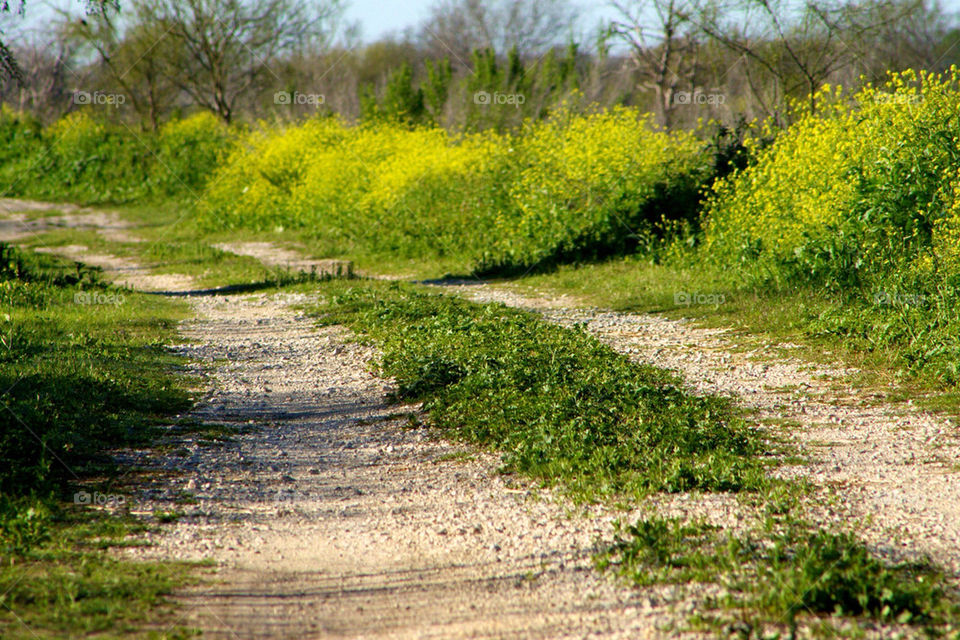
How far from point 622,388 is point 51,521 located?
3831mm

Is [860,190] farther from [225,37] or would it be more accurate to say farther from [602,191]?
[225,37]

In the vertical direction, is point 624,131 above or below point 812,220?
above

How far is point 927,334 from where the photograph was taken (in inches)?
276

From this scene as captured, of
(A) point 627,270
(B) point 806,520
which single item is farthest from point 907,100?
(B) point 806,520

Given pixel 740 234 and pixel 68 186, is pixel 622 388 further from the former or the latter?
pixel 68 186

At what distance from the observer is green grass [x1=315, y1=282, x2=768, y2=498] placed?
4766mm

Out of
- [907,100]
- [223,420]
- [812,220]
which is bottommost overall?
[223,420]
